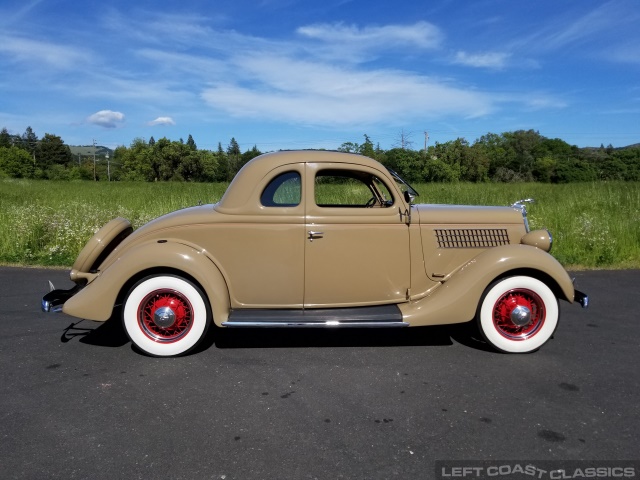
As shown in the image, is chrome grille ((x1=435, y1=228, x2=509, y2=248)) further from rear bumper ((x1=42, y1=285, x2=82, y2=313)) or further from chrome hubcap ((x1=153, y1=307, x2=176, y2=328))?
rear bumper ((x1=42, y1=285, x2=82, y2=313))

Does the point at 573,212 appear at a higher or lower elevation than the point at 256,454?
higher

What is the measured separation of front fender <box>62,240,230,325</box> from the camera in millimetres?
4043

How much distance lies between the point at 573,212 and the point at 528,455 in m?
10.2

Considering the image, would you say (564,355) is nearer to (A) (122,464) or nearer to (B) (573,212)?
(A) (122,464)

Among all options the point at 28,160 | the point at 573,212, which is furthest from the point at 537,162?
the point at 28,160

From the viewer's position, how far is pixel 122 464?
2545 mm

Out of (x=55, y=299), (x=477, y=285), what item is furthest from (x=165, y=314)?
(x=477, y=285)

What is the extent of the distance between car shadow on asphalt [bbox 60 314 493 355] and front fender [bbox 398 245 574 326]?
17.2 inches

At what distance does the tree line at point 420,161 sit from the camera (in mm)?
35500

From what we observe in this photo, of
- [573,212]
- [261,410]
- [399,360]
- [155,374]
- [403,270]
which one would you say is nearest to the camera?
[261,410]

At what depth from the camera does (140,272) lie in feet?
13.5

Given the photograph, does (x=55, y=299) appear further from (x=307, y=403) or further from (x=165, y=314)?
(x=307, y=403)

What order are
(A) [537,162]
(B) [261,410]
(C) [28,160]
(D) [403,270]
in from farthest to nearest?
(C) [28,160], (A) [537,162], (D) [403,270], (B) [261,410]

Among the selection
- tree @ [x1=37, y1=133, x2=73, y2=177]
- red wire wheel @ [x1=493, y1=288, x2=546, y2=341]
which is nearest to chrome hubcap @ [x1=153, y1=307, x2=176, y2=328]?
red wire wheel @ [x1=493, y1=288, x2=546, y2=341]
